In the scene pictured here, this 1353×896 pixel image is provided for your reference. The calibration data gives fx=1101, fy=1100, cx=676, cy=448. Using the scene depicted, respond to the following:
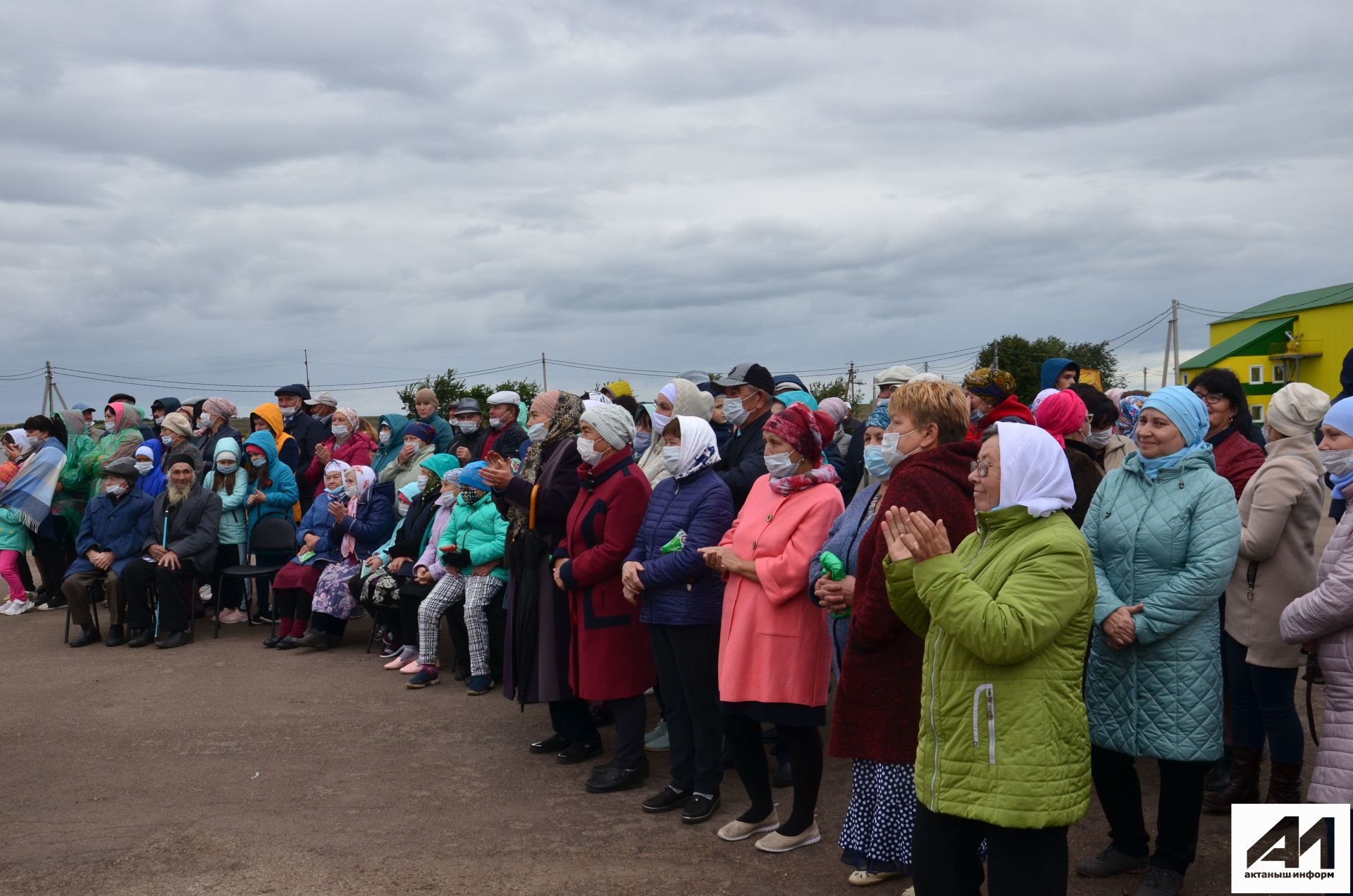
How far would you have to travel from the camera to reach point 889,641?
4199 millimetres

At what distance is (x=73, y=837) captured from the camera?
5535 millimetres

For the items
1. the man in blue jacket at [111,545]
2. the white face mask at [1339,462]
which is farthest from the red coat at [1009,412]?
the man in blue jacket at [111,545]

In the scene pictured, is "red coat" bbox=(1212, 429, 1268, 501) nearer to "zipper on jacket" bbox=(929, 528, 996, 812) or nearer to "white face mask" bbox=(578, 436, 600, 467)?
"zipper on jacket" bbox=(929, 528, 996, 812)

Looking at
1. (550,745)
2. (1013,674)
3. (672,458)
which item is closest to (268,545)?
(550,745)

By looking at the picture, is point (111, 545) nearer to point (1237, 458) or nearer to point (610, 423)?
point (610, 423)

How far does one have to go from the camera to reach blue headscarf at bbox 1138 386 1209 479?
4309 millimetres

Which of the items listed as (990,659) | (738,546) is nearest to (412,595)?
(738,546)

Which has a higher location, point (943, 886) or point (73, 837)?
point (943, 886)

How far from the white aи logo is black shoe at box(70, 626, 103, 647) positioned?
9943 mm

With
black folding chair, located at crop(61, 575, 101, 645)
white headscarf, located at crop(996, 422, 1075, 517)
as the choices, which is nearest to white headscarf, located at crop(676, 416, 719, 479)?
white headscarf, located at crop(996, 422, 1075, 517)

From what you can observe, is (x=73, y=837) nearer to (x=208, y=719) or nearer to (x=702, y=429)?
(x=208, y=719)

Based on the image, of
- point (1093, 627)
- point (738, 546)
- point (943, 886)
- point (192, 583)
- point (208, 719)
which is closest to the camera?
point (943, 886)

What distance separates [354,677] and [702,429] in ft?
15.3

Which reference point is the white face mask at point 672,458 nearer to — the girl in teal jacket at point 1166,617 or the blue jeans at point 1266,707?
the girl in teal jacket at point 1166,617
